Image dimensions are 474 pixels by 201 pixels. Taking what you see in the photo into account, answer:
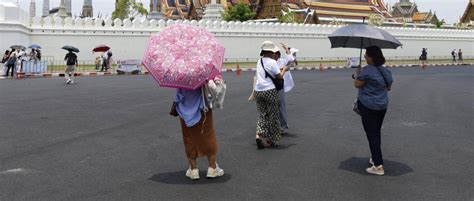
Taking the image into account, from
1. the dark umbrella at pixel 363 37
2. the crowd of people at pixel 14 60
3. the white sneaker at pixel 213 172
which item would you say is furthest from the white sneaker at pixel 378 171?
the crowd of people at pixel 14 60

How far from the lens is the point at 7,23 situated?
83.5ft

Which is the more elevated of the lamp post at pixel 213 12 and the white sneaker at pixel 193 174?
the lamp post at pixel 213 12

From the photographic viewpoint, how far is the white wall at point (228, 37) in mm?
30312

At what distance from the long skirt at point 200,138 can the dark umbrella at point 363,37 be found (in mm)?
1897

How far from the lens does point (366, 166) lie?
6.33m

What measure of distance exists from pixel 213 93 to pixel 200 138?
1.73 ft

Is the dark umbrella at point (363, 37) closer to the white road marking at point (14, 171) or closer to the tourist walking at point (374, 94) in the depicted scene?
the tourist walking at point (374, 94)

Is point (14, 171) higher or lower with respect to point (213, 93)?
lower

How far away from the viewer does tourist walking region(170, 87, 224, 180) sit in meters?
5.57

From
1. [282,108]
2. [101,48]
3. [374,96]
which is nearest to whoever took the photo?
[374,96]

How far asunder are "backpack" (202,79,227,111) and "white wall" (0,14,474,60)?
75.5 ft

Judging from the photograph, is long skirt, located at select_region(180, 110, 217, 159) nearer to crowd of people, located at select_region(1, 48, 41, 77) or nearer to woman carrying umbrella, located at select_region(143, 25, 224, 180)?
woman carrying umbrella, located at select_region(143, 25, 224, 180)

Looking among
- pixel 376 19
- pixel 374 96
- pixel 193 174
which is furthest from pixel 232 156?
pixel 376 19

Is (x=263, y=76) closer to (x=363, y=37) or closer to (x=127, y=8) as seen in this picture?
(x=363, y=37)
